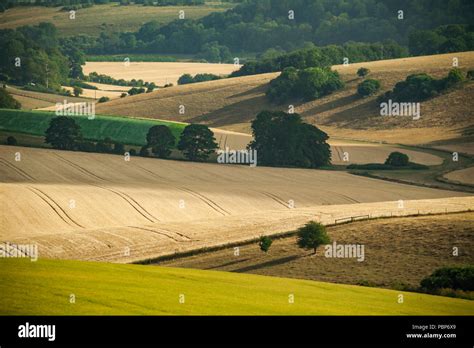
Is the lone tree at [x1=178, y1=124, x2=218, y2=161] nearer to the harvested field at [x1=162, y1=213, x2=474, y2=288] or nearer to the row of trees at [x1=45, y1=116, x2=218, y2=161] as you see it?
the row of trees at [x1=45, y1=116, x2=218, y2=161]

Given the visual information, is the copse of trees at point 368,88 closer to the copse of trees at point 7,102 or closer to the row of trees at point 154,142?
the copse of trees at point 7,102

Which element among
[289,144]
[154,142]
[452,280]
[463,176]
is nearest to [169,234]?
[452,280]

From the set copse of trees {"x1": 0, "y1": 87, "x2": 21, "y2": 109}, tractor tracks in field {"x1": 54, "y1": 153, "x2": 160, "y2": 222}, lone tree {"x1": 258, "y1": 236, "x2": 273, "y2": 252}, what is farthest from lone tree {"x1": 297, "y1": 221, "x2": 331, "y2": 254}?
copse of trees {"x1": 0, "y1": 87, "x2": 21, "y2": 109}

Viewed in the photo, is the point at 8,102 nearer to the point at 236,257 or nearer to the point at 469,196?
the point at 469,196

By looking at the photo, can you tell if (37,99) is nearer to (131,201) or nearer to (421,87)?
(421,87)

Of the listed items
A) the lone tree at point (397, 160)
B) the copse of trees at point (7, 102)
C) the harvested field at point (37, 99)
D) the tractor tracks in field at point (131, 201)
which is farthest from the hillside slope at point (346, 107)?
the tractor tracks in field at point (131, 201)
